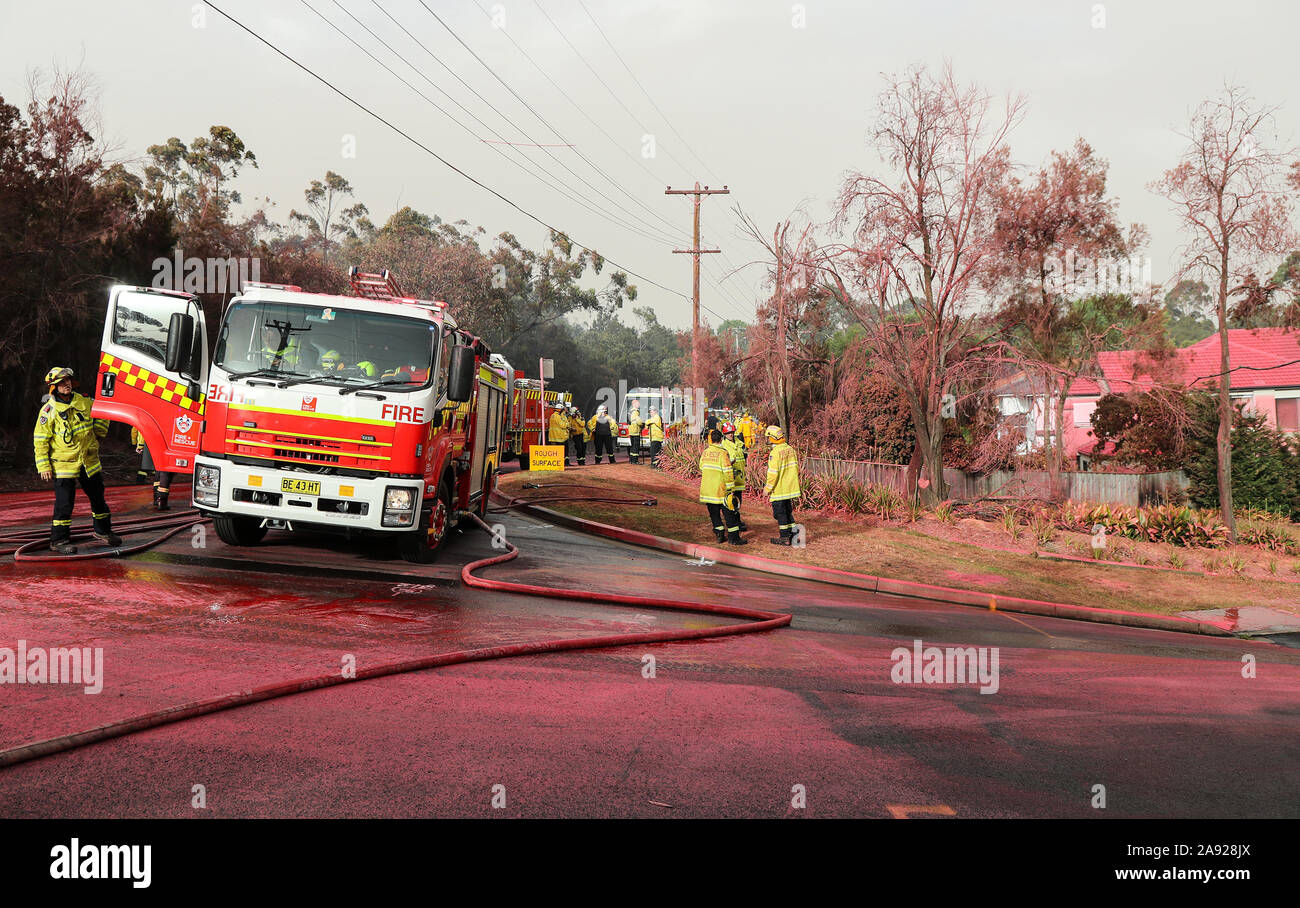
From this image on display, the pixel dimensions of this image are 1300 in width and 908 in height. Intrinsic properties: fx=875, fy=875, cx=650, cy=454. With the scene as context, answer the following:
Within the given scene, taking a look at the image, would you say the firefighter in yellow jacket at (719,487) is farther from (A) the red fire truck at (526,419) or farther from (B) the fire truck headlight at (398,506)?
(A) the red fire truck at (526,419)

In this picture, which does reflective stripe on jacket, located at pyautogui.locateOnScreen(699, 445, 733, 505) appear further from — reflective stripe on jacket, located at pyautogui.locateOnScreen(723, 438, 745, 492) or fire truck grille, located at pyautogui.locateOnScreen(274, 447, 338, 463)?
fire truck grille, located at pyautogui.locateOnScreen(274, 447, 338, 463)

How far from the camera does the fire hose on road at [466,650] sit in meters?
4.15

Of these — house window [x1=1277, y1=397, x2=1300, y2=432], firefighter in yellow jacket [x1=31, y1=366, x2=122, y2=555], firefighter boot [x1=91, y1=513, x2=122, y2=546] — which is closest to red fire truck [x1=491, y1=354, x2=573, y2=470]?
firefighter boot [x1=91, y1=513, x2=122, y2=546]

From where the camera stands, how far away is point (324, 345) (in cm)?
873

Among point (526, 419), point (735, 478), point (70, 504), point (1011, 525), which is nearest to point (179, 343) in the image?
point (70, 504)

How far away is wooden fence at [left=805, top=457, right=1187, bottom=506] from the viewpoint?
2028 centimetres

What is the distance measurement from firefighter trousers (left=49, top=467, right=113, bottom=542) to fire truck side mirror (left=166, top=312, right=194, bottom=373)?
1.41 meters

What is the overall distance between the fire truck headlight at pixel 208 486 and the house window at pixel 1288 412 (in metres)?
40.7

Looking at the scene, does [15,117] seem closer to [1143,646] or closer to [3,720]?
[3,720]

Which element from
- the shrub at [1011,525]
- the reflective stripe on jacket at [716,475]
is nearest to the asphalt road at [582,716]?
the reflective stripe on jacket at [716,475]

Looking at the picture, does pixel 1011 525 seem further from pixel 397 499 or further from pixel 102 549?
pixel 102 549

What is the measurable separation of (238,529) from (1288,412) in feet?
134

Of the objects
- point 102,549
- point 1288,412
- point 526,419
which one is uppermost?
point 1288,412

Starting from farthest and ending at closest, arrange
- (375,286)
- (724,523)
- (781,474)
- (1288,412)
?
(1288,412) < (724,523) < (781,474) < (375,286)
